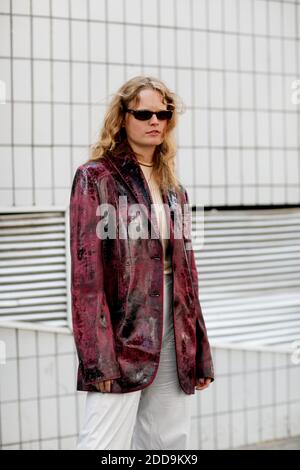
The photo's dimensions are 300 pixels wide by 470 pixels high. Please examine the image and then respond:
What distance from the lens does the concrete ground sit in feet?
14.3

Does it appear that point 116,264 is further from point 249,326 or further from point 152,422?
point 249,326

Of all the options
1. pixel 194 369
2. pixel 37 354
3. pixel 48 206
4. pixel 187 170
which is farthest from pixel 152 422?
pixel 187 170

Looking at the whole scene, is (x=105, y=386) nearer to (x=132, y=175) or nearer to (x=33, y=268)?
(x=132, y=175)

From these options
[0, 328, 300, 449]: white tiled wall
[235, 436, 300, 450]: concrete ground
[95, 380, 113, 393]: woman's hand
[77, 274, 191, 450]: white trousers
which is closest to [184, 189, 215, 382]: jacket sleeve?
[77, 274, 191, 450]: white trousers

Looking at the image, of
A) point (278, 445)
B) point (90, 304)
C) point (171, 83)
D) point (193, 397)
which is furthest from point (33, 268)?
point (278, 445)

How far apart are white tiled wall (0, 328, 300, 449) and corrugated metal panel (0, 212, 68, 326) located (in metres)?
0.14

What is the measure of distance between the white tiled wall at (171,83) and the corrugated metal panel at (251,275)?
0.18 m

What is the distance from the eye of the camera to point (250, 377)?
439 centimetres

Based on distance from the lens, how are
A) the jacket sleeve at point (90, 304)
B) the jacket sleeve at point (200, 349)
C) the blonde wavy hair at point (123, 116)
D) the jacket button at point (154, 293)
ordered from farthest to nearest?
the jacket sleeve at point (200, 349) < the blonde wavy hair at point (123, 116) < the jacket button at point (154, 293) < the jacket sleeve at point (90, 304)

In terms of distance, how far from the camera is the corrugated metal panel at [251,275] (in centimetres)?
434

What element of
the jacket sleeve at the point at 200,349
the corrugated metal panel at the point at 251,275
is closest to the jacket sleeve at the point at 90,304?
the jacket sleeve at the point at 200,349

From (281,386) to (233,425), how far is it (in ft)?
1.58

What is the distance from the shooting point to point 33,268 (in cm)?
393

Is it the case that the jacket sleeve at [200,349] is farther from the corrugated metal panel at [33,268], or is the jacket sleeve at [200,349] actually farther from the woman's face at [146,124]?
the corrugated metal panel at [33,268]
